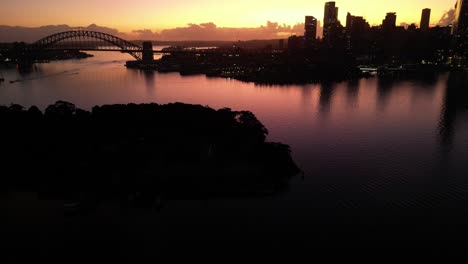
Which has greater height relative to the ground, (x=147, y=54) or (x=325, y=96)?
(x=147, y=54)

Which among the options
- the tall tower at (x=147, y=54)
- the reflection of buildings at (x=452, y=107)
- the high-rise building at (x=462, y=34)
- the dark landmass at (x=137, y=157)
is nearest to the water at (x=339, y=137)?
the reflection of buildings at (x=452, y=107)

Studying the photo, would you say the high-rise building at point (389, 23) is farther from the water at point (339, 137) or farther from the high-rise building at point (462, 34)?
the water at point (339, 137)

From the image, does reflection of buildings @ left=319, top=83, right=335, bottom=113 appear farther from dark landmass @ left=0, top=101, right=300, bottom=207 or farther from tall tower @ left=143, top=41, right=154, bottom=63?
tall tower @ left=143, top=41, right=154, bottom=63

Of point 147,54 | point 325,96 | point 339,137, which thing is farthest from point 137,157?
point 147,54

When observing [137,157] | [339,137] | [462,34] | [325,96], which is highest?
[462,34]

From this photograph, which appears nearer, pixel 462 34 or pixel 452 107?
pixel 452 107

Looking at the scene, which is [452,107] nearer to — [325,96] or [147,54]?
[325,96]

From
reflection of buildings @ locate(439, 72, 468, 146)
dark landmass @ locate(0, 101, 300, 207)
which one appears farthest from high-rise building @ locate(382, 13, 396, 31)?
dark landmass @ locate(0, 101, 300, 207)
